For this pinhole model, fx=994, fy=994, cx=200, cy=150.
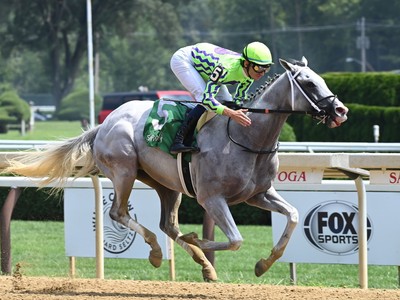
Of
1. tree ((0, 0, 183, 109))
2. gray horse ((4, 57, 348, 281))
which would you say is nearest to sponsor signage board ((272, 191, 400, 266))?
gray horse ((4, 57, 348, 281))

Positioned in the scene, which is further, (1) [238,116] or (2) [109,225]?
(2) [109,225]

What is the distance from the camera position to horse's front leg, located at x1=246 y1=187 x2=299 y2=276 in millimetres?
6262

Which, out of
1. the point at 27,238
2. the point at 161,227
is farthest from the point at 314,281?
the point at 27,238

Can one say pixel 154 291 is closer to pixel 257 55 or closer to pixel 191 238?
pixel 191 238

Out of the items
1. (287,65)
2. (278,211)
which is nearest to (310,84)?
(287,65)

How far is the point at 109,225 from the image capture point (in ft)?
25.5

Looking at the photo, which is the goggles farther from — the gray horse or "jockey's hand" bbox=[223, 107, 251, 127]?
"jockey's hand" bbox=[223, 107, 251, 127]

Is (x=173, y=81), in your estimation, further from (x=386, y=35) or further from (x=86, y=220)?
(x=86, y=220)

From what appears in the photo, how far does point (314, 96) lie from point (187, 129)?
0.91m

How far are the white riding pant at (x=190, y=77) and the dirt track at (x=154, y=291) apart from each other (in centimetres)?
127

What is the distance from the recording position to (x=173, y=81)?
Result: 6294cm

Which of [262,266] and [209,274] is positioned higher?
[262,266]

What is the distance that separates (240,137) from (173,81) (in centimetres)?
5684

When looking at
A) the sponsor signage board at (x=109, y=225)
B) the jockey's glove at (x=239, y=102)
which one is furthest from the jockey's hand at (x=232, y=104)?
the sponsor signage board at (x=109, y=225)
